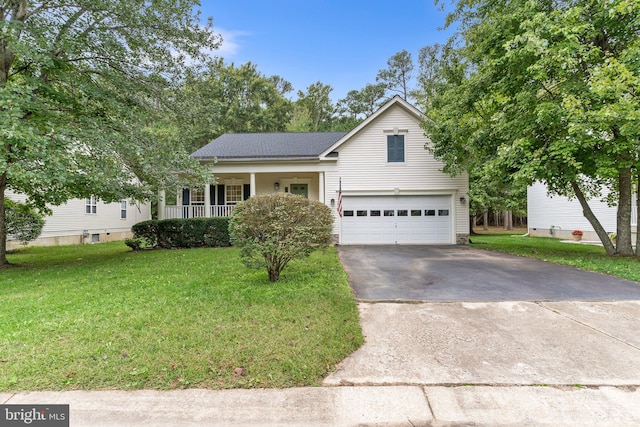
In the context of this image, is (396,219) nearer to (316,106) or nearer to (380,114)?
(380,114)

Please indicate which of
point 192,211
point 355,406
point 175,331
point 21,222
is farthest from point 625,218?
point 21,222

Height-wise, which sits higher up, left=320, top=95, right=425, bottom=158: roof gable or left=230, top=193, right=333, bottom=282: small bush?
left=320, top=95, right=425, bottom=158: roof gable

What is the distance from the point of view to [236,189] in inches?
597

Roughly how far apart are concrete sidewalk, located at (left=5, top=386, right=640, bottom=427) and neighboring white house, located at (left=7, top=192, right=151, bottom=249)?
1237 centimetres

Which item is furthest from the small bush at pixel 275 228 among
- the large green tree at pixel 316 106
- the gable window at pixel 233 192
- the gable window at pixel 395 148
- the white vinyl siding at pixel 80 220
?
the large green tree at pixel 316 106

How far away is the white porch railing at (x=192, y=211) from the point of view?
13.8 metres

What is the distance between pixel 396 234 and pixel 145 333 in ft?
38.4

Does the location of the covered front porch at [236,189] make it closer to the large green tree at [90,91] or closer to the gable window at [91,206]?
the large green tree at [90,91]

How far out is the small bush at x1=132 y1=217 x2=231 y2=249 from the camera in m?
12.3

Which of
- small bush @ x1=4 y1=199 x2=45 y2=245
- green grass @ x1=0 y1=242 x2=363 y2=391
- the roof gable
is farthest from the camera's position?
the roof gable

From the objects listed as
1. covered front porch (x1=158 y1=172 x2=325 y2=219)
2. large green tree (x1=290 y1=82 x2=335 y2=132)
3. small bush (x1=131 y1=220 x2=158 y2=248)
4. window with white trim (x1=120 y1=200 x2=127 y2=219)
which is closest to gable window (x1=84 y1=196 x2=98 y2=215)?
window with white trim (x1=120 y1=200 x2=127 y2=219)

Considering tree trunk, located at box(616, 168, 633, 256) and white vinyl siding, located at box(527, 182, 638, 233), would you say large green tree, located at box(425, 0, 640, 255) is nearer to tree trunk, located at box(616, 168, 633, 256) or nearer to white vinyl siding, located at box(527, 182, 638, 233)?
tree trunk, located at box(616, 168, 633, 256)

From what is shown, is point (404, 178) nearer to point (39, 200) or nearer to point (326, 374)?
point (326, 374)

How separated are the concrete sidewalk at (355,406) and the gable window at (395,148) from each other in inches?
471
